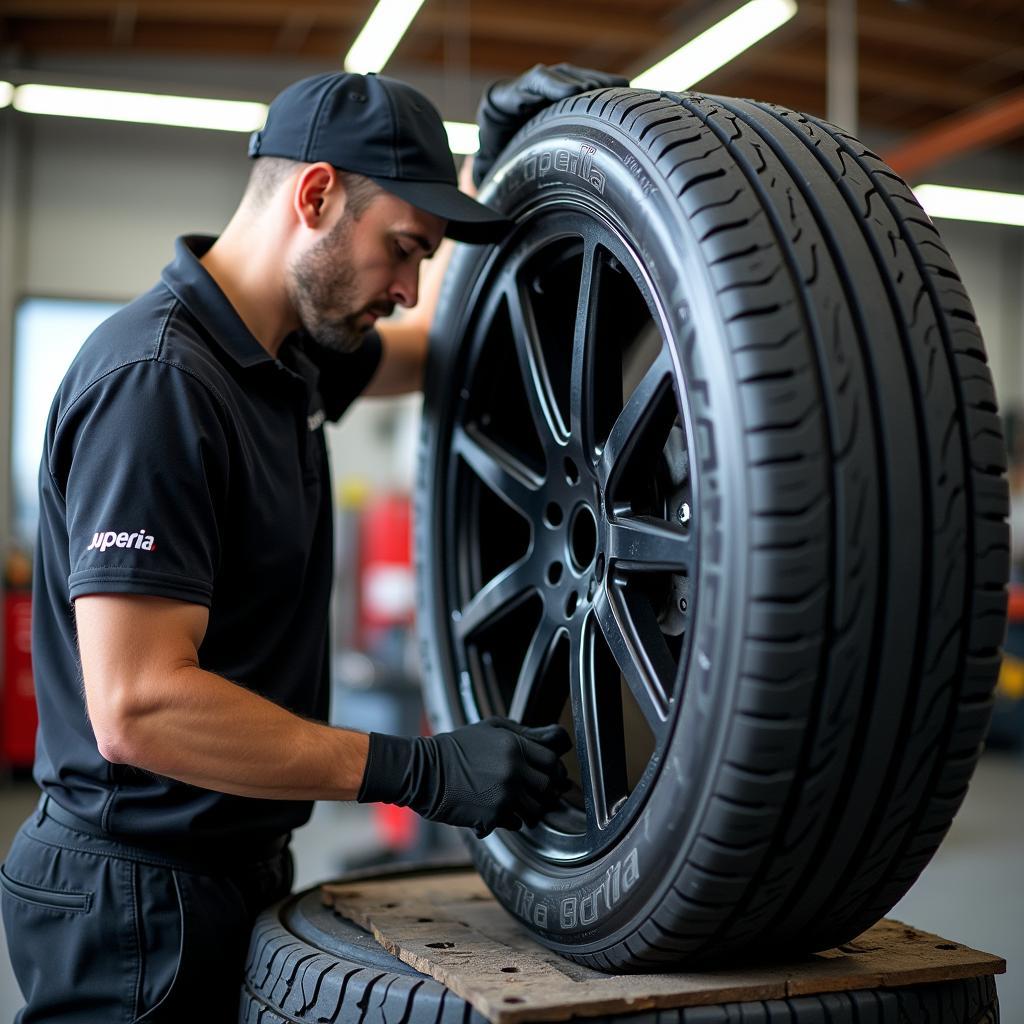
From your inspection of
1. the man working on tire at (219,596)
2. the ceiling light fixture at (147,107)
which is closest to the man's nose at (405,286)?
the man working on tire at (219,596)

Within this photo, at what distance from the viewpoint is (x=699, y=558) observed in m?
1.06

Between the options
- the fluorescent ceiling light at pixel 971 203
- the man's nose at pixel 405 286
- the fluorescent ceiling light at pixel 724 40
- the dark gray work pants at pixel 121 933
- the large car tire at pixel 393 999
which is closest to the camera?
the large car tire at pixel 393 999

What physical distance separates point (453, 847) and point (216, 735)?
408 cm

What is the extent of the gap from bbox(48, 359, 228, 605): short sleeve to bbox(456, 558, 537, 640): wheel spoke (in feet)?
1.35

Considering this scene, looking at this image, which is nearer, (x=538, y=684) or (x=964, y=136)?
(x=538, y=684)

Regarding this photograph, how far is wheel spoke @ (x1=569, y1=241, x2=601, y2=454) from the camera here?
139 cm

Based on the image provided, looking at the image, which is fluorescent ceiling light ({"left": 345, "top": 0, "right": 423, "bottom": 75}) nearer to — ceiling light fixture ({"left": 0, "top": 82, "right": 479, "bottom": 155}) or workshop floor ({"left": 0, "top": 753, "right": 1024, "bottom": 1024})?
ceiling light fixture ({"left": 0, "top": 82, "right": 479, "bottom": 155})

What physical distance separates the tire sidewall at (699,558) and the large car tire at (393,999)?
15 centimetres

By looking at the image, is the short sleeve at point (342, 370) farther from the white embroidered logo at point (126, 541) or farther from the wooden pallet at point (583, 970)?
the wooden pallet at point (583, 970)

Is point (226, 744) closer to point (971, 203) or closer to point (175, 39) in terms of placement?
point (971, 203)

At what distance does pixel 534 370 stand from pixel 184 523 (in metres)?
0.54

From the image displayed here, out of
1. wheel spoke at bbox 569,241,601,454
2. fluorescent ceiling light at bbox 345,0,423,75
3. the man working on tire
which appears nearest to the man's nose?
the man working on tire

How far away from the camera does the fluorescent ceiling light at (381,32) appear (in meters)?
5.86

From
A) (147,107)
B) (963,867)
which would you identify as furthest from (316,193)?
(147,107)
